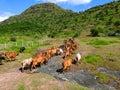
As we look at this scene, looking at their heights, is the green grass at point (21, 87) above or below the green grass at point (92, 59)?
below

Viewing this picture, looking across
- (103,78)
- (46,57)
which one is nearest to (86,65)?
(103,78)

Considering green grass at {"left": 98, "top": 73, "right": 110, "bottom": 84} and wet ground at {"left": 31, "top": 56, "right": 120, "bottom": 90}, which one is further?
green grass at {"left": 98, "top": 73, "right": 110, "bottom": 84}

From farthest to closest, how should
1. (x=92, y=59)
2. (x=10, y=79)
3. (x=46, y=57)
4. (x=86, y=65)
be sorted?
(x=46, y=57), (x=92, y=59), (x=86, y=65), (x=10, y=79)

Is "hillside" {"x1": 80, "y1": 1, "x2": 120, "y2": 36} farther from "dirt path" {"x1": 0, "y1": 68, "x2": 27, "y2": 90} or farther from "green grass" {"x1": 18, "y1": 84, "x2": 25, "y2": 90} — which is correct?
"green grass" {"x1": 18, "y1": 84, "x2": 25, "y2": 90}

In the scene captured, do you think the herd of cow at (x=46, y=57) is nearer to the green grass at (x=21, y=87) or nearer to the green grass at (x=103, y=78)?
the green grass at (x=103, y=78)

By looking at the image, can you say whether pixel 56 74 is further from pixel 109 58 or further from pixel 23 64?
pixel 109 58

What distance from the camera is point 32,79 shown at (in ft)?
86.2

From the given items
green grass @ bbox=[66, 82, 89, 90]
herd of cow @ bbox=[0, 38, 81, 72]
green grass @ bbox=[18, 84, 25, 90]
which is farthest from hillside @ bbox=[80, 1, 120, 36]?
green grass @ bbox=[18, 84, 25, 90]

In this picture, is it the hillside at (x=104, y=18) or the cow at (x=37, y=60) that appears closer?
the cow at (x=37, y=60)

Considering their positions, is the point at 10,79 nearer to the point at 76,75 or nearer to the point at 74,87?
the point at 74,87

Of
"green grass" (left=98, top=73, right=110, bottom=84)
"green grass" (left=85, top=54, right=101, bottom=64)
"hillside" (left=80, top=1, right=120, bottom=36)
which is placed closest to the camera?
"green grass" (left=98, top=73, right=110, bottom=84)

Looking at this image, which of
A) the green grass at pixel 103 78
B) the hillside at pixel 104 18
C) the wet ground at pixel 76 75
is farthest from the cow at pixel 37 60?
the hillside at pixel 104 18

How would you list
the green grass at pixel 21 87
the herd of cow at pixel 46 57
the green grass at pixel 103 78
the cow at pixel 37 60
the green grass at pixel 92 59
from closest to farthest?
the green grass at pixel 21 87 → the green grass at pixel 103 78 → the herd of cow at pixel 46 57 → the cow at pixel 37 60 → the green grass at pixel 92 59

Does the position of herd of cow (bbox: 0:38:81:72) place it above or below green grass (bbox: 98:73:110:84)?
above
